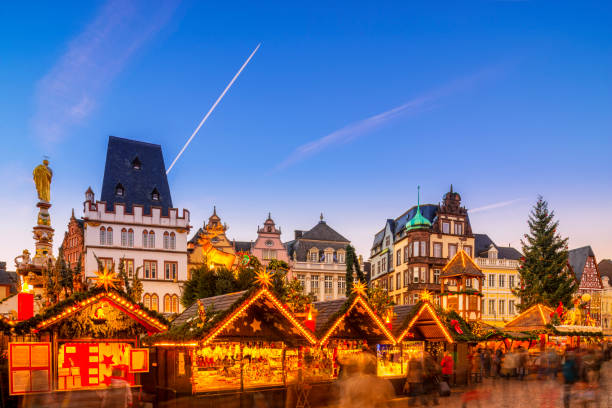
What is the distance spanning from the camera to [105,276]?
14977 millimetres

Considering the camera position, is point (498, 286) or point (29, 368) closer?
point (29, 368)

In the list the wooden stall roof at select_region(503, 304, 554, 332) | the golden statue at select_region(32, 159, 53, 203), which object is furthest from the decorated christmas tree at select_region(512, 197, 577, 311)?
the golden statue at select_region(32, 159, 53, 203)

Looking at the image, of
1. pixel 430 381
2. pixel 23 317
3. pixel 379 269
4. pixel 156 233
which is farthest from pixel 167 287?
pixel 430 381

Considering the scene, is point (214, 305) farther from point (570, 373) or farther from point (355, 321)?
point (570, 373)

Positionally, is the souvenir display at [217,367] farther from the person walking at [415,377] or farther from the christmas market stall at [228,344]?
Result: the person walking at [415,377]

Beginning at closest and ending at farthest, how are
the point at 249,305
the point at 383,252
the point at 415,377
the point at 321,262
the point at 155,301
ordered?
the point at 249,305 < the point at 415,377 < the point at 155,301 < the point at 321,262 < the point at 383,252

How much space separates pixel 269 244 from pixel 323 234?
735 cm

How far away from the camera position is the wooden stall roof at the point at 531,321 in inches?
1300

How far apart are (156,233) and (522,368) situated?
118 ft

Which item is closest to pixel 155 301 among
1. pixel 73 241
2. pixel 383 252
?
pixel 73 241

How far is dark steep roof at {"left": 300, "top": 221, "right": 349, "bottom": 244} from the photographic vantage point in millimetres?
62312

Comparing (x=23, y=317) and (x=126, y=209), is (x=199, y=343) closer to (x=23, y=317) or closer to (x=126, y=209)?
(x=23, y=317)

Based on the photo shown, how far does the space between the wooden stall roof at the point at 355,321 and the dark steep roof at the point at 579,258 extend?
58.3 meters

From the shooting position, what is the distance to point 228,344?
722 inches
